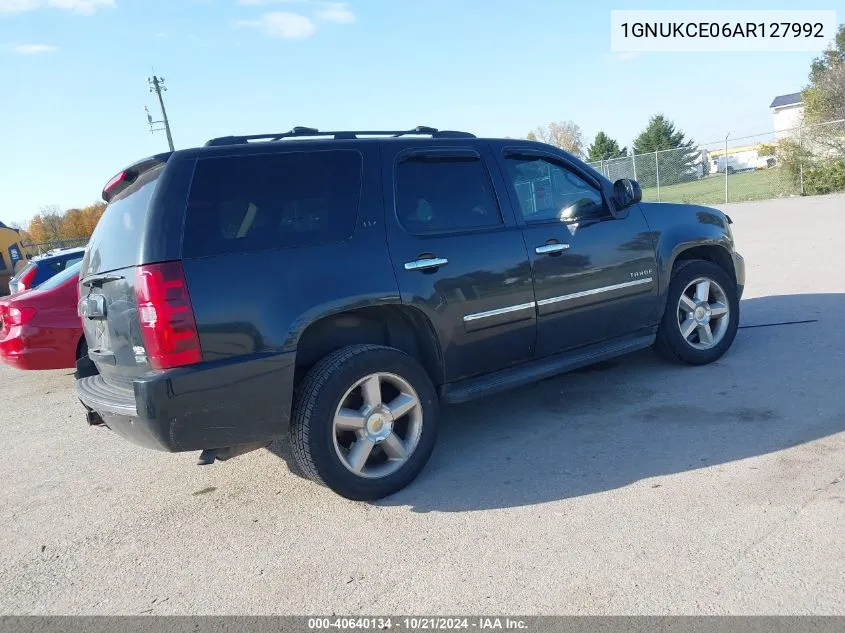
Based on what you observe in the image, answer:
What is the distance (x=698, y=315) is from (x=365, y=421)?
3.16 m

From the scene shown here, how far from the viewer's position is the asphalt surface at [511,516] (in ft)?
9.03

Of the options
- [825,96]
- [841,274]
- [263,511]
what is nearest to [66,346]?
[263,511]

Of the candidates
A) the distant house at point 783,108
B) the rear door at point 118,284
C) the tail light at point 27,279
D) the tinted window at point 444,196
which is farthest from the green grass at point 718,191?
the distant house at point 783,108

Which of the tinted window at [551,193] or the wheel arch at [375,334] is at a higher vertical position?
the tinted window at [551,193]

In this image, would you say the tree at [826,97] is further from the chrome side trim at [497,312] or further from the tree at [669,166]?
the chrome side trim at [497,312]

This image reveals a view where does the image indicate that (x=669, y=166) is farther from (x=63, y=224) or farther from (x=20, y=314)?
(x=63, y=224)

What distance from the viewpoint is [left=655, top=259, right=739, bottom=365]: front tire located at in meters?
5.32

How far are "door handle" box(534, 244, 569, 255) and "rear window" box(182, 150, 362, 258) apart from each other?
51.1 inches

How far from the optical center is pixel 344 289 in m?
3.60

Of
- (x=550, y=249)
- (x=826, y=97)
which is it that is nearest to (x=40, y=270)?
(x=550, y=249)

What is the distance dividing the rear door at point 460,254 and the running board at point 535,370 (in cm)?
6

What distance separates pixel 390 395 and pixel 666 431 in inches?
69.0

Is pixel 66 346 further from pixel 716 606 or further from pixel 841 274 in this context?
pixel 841 274

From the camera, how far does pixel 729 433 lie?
4.07 meters
